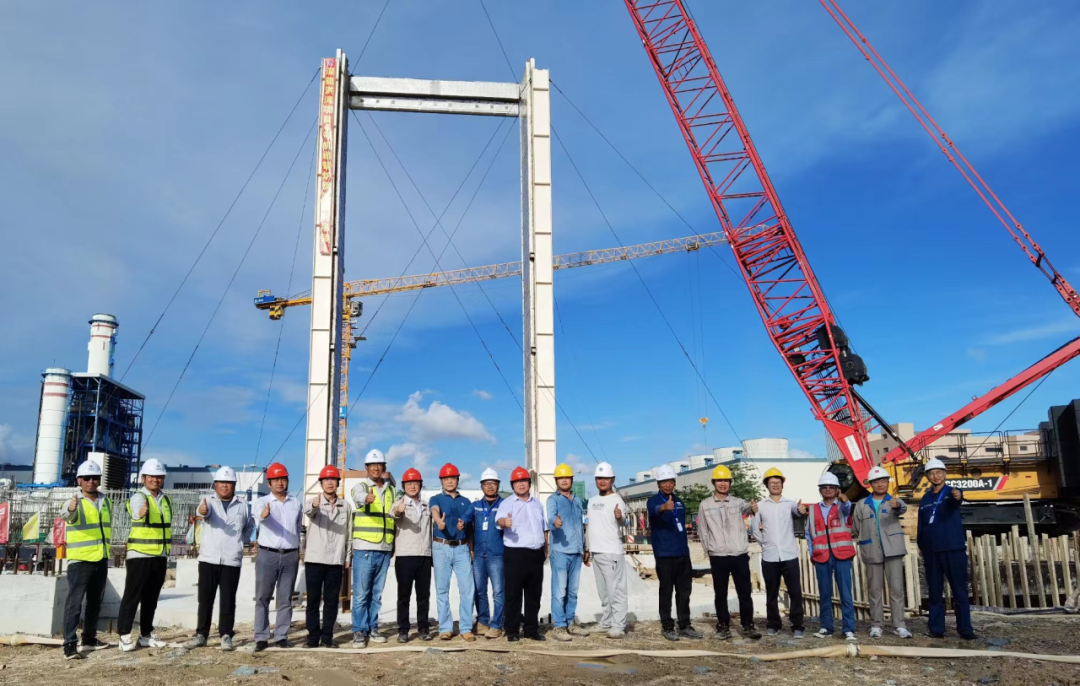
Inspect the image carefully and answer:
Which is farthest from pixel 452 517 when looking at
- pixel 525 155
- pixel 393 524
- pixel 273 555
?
pixel 525 155

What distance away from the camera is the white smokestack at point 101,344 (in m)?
53.3

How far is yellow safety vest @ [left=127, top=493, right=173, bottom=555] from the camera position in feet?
23.5

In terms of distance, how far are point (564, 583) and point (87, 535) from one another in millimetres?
4470

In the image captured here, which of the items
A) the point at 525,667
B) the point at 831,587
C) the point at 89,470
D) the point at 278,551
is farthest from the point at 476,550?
the point at 89,470

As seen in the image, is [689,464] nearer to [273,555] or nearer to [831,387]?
[831,387]

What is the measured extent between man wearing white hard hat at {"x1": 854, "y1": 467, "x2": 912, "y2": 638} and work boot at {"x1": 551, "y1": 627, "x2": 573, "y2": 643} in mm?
2922

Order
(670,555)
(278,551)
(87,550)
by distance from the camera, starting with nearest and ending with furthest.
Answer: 1. (87,550)
2. (278,551)
3. (670,555)

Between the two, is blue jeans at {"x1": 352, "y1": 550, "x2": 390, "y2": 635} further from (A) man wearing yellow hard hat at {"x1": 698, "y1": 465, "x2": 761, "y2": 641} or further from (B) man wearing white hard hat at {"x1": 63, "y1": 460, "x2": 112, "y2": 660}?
(A) man wearing yellow hard hat at {"x1": 698, "y1": 465, "x2": 761, "y2": 641}

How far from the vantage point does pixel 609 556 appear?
7.97 m

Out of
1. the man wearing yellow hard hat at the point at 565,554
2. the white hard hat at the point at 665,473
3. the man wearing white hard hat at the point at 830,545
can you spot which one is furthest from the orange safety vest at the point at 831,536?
the man wearing yellow hard hat at the point at 565,554

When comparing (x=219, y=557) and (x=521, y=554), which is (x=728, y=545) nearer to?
(x=521, y=554)

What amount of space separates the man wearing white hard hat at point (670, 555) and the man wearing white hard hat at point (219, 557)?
3.93 meters

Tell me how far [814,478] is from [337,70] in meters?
58.4

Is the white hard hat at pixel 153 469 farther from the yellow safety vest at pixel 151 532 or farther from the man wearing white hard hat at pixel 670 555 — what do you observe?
the man wearing white hard hat at pixel 670 555
